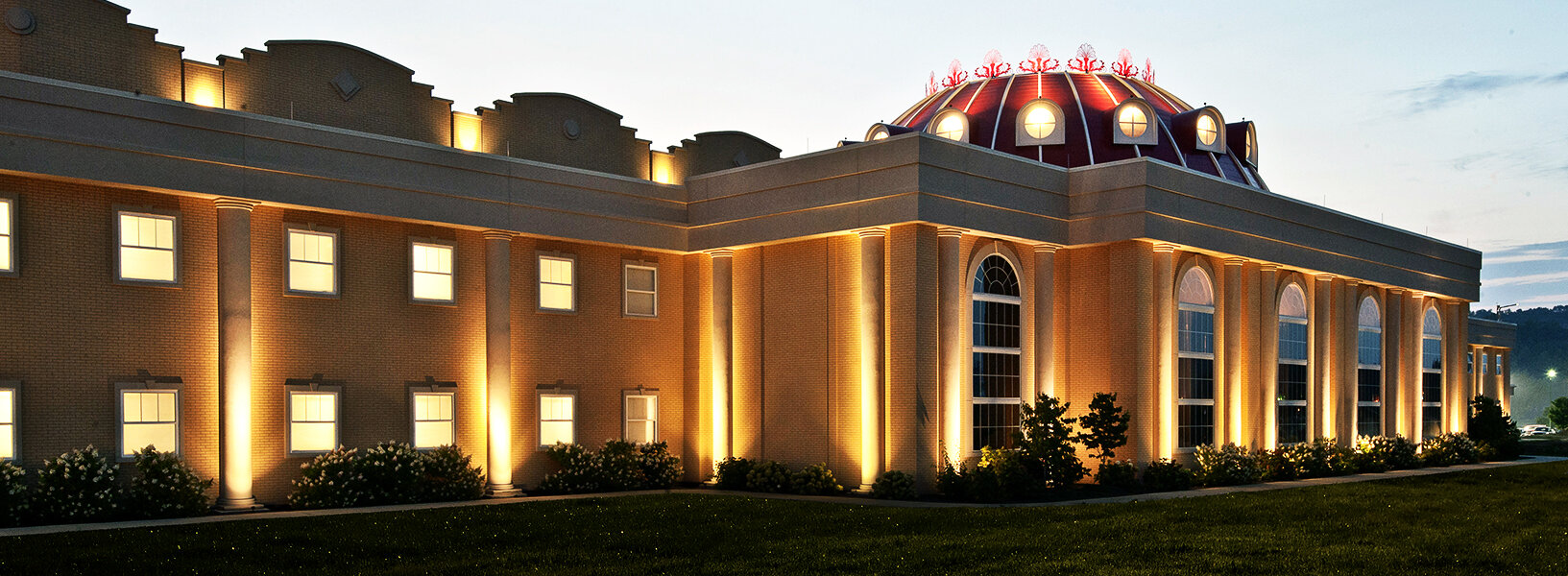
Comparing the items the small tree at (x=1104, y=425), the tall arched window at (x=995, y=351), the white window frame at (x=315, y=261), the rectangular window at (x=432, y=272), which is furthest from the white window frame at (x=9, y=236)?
the small tree at (x=1104, y=425)

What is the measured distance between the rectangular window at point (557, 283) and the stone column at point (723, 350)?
11.8 feet

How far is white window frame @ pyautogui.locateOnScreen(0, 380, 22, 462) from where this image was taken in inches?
825

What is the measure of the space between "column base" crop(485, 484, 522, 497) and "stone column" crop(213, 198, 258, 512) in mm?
5071

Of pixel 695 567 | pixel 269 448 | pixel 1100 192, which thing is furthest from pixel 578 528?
pixel 1100 192

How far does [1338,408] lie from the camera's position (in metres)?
37.5

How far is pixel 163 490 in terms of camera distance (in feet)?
70.6

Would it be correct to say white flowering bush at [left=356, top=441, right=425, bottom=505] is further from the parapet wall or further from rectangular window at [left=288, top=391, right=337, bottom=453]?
the parapet wall

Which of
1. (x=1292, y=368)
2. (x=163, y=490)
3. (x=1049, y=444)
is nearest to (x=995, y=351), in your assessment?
(x=1049, y=444)

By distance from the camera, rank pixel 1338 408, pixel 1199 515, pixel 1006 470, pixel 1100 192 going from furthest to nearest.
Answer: pixel 1338 408 → pixel 1100 192 → pixel 1006 470 → pixel 1199 515

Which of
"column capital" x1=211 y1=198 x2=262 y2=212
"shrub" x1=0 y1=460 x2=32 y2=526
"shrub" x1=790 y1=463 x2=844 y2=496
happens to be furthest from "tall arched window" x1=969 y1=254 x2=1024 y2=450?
"shrub" x1=0 y1=460 x2=32 y2=526

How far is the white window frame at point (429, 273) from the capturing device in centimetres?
2611

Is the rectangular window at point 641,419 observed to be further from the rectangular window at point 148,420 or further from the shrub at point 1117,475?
the shrub at point 1117,475

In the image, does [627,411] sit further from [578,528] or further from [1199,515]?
[1199,515]

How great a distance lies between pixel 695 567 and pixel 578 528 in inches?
162
